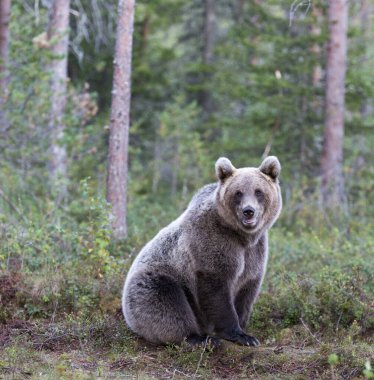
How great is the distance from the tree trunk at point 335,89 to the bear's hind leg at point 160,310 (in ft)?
33.1

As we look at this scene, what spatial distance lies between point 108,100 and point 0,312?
14.2 metres

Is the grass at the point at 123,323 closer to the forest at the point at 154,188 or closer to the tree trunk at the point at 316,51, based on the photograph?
the forest at the point at 154,188

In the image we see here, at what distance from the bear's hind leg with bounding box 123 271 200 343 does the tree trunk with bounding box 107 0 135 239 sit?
3.32m

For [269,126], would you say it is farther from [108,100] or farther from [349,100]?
[108,100]

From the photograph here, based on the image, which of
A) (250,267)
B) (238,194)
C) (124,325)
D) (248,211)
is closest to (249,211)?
(248,211)

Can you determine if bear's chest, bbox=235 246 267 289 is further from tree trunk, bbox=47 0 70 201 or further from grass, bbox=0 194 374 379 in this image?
tree trunk, bbox=47 0 70 201

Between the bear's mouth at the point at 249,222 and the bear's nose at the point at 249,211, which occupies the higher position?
the bear's nose at the point at 249,211

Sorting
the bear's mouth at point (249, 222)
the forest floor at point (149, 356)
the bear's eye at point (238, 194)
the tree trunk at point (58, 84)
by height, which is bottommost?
the forest floor at point (149, 356)

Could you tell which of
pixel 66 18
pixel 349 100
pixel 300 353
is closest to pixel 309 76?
pixel 349 100

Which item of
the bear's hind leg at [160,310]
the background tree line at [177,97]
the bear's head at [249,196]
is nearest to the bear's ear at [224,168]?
the bear's head at [249,196]

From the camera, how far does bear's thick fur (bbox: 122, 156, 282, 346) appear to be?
6.57 meters

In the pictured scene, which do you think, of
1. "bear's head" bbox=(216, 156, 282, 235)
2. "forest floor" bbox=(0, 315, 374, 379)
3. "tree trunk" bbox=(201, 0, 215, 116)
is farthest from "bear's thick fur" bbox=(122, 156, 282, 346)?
"tree trunk" bbox=(201, 0, 215, 116)

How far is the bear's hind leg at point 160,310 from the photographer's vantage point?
21.8 ft

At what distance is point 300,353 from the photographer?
261 inches
